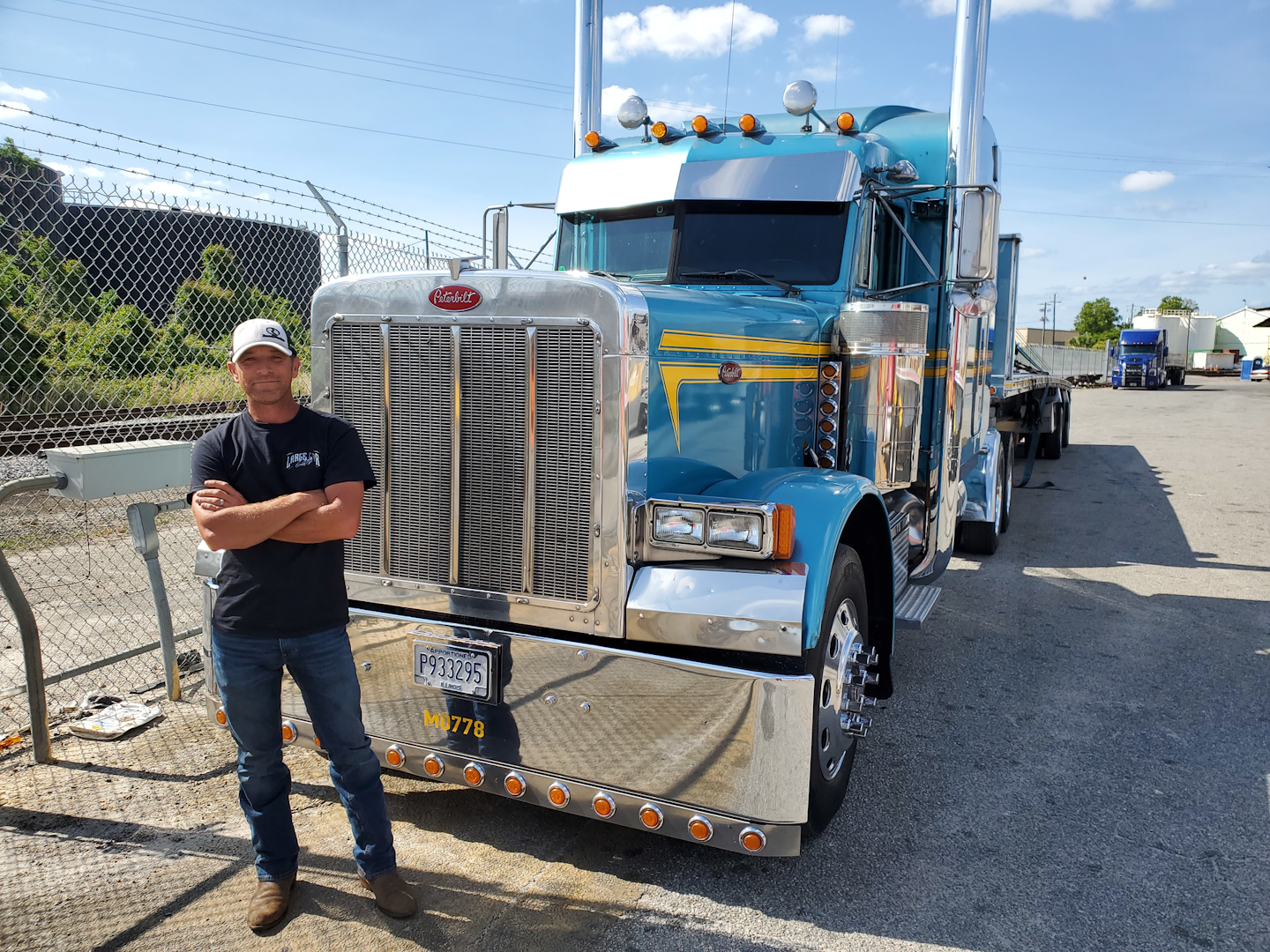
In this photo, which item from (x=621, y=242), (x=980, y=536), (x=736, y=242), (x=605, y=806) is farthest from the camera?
(x=980, y=536)

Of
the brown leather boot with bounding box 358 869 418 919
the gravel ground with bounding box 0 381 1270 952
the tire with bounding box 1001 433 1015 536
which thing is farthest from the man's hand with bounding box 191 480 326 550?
the tire with bounding box 1001 433 1015 536

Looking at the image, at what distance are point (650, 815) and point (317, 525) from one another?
142 cm

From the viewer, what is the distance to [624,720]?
296 centimetres

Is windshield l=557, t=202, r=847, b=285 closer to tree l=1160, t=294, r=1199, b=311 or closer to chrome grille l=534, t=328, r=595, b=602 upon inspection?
chrome grille l=534, t=328, r=595, b=602

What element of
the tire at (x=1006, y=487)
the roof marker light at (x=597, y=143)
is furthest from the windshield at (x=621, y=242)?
the tire at (x=1006, y=487)

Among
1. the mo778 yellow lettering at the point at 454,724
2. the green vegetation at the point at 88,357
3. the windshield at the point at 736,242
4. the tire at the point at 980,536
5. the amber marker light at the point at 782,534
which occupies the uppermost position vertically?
the windshield at the point at 736,242

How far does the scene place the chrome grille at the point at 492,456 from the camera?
3.10 m

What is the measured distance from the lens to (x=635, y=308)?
118 inches

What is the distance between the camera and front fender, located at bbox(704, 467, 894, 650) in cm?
300

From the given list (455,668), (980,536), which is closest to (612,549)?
(455,668)

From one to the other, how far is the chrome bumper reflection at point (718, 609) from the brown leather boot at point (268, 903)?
1.43 m

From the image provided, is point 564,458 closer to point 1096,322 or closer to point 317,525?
point 317,525

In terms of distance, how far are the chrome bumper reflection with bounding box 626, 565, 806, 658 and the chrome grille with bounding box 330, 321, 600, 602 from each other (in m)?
0.23

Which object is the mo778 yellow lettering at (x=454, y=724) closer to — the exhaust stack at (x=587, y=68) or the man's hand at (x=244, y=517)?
the man's hand at (x=244, y=517)
